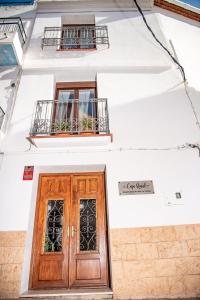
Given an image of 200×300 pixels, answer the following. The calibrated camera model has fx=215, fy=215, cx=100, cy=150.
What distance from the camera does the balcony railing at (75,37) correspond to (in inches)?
289

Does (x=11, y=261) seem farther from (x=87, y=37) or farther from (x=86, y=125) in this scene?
(x=87, y=37)

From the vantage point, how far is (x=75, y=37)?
778cm

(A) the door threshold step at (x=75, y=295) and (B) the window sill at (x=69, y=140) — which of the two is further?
(B) the window sill at (x=69, y=140)

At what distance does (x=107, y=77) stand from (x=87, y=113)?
1299mm

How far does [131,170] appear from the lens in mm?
5121

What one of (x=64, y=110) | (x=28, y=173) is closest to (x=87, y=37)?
(x=64, y=110)

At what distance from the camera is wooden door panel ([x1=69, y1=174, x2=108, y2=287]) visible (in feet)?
15.1

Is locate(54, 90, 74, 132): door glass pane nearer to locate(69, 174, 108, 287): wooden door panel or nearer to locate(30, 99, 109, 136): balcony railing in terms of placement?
locate(30, 99, 109, 136): balcony railing

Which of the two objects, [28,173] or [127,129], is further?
[127,129]

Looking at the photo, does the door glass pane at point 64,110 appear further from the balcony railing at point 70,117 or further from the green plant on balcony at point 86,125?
the green plant on balcony at point 86,125

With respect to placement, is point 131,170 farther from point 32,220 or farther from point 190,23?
point 190,23

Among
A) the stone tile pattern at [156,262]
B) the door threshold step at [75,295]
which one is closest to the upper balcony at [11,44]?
the stone tile pattern at [156,262]

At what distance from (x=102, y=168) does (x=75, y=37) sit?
17.0 ft

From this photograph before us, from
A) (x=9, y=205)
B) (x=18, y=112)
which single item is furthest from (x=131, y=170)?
(x=18, y=112)
